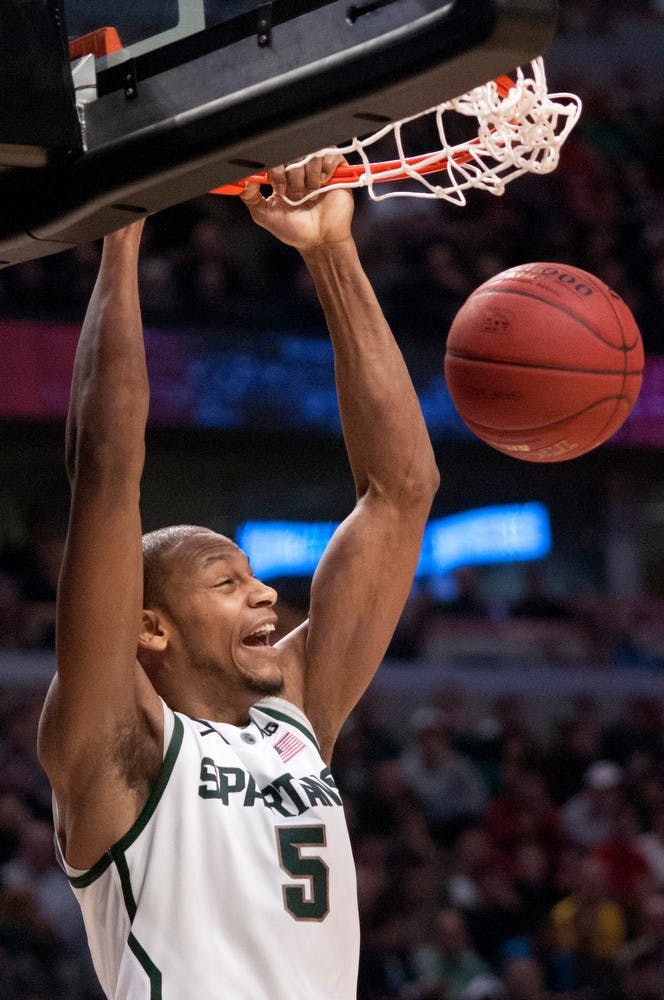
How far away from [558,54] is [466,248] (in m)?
2.64

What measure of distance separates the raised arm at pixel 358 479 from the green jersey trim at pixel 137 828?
0.48 meters

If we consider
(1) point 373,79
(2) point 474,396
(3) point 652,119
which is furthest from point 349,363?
(3) point 652,119

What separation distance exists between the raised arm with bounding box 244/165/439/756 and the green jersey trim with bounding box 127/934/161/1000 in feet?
2.15

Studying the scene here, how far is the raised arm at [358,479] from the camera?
3176 mm

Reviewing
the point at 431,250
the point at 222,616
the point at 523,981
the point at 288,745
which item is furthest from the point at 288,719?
the point at 431,250

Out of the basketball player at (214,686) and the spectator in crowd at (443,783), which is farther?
the spectator in crowd at (443,783)

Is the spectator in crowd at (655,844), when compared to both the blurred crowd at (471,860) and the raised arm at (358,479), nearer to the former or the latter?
the blurred crowd at (471,860)

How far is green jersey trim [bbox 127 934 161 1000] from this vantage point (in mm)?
2602

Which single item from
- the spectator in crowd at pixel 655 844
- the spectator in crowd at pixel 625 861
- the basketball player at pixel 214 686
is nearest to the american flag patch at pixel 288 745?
the basketball player at pixel 214 686

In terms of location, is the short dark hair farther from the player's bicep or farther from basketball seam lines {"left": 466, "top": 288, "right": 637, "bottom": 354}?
basketball seam lines {"left": 466, "top": 288, "right": 637, "bottom": 354}

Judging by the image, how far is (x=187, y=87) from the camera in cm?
220

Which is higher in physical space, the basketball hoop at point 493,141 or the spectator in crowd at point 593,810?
the basketball hoop at point 493,141

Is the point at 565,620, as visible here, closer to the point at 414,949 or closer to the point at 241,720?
the point at 414,949

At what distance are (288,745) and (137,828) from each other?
391 mm
